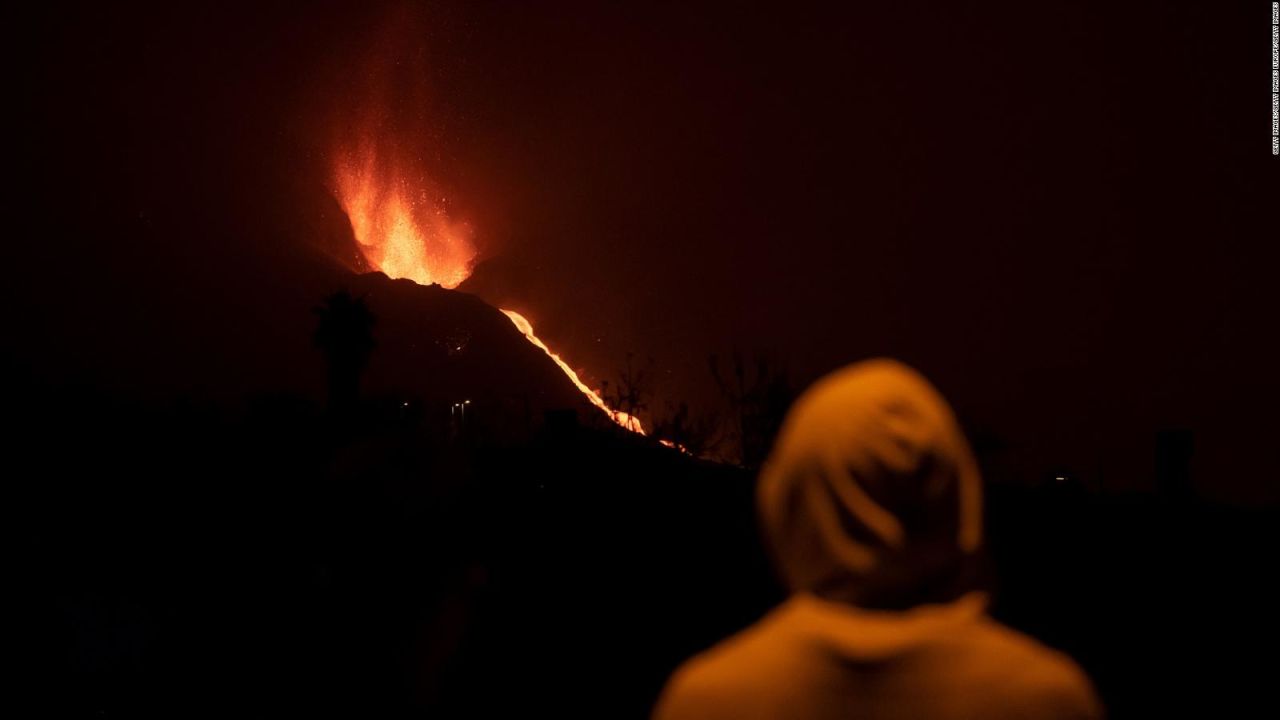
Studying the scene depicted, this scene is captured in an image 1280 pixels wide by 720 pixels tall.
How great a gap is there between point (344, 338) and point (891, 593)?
2567cm

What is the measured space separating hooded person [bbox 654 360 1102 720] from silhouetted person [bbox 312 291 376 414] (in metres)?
24.6

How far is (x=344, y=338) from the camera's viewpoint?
88.6 feet

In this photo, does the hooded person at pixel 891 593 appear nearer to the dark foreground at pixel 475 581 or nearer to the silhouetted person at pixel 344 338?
the dark foreground at pixel 475 581

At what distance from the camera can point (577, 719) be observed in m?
9.32

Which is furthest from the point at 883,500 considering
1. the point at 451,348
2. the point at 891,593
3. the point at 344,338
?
the point at 451,348

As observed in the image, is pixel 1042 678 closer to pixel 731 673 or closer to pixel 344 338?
pixel 731 673

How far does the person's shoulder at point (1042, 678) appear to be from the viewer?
2.53 m

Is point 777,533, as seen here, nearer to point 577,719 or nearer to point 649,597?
point 577,719

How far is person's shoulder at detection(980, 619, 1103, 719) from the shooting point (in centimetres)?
253

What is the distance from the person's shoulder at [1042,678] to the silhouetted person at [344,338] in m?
24.8

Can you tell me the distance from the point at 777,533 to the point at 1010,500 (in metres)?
7.33

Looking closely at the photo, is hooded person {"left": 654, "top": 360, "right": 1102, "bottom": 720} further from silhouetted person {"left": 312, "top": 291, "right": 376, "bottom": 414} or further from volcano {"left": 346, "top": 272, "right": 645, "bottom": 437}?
volcano {"left": 346, "top": 272, "right": 645, "bottom": 437}

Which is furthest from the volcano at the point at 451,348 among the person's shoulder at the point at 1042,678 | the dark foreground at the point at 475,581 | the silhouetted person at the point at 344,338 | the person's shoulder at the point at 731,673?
the person's shoulder at the point at 1042,678

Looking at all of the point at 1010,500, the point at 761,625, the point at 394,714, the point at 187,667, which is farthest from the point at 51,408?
the point at 761,625
